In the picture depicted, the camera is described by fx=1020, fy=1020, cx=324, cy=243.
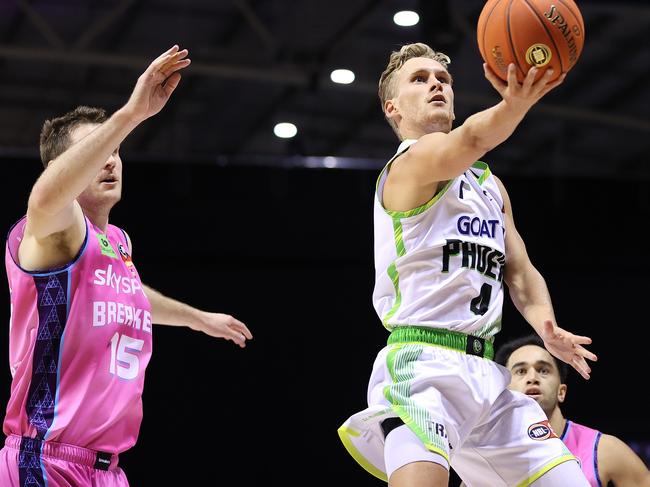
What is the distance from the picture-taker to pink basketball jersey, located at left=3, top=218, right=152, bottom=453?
3.52 meters

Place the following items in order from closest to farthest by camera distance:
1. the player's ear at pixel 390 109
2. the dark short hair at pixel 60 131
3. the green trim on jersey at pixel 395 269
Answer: the green trim on jersey at pixel 395 269
the dark short hair at pixel 60 131
the player's ear at pixel 390 109

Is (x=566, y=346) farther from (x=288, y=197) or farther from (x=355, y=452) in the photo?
(x=288, y=197)

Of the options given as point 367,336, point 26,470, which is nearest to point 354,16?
point 367,336

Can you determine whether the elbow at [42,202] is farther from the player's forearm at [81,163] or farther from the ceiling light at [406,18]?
the ceiling light at [406,18]

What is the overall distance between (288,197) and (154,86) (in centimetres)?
593

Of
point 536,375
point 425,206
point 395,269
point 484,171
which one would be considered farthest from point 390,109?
point 536,375

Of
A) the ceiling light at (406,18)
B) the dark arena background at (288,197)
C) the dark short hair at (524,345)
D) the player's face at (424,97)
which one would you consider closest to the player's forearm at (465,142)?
the player's face at (424,97)

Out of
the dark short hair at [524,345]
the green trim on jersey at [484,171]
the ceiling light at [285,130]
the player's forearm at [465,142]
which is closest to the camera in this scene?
the player's forearm at [465,142]

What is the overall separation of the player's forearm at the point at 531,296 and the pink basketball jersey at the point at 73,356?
1.51 m

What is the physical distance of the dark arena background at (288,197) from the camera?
341 inches

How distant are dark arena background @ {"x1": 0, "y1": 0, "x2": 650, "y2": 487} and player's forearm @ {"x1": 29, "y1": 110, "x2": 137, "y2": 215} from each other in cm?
548

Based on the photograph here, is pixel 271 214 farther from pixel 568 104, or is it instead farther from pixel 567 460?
pixel 567 460

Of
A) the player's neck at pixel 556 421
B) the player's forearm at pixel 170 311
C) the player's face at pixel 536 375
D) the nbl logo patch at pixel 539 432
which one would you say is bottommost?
the nbl logo patch at pixel 539 432

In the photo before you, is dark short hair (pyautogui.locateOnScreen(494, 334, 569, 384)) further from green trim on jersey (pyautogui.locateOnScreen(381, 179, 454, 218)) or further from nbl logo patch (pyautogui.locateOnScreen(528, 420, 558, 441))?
green trim on jersey (pyautogui.locateOnScreen(381, 179, 454, 218))
